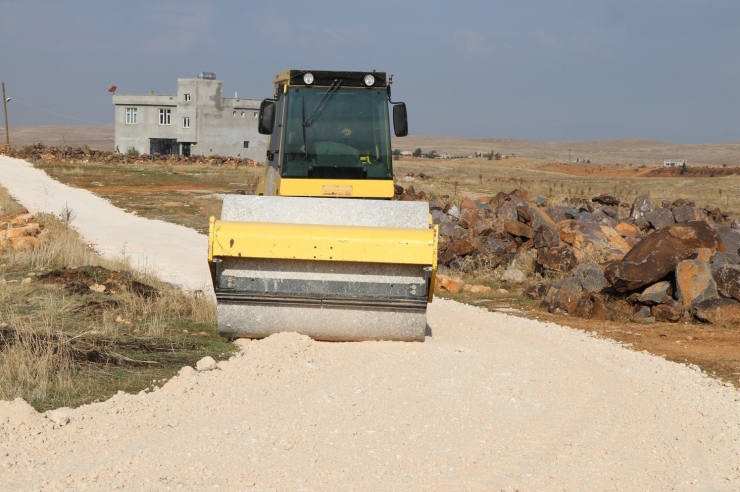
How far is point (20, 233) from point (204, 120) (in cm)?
5731

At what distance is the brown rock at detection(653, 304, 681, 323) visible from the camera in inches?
462

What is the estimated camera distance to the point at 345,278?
8312 mm

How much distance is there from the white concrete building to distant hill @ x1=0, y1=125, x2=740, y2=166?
61.6 m

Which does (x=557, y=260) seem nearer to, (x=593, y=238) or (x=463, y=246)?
(x=593, y=238)

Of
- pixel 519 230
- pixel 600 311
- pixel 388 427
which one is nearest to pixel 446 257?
pixel 519 230

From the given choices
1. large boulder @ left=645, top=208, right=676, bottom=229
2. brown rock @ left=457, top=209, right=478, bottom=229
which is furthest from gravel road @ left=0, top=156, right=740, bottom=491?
large boulder @ left=645, top=208, right=676, bottom=229

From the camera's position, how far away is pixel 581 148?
556ft

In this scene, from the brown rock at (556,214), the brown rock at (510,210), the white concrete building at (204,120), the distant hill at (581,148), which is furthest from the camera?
the distant hill at (581,148)

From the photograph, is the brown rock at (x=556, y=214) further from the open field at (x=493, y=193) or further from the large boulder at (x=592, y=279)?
the large boulder at (x=592, y=279)

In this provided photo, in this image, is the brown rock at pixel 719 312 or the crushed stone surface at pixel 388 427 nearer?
the crushed stone surface at pixel 388 427

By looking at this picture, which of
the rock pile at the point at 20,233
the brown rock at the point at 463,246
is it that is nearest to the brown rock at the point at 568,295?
the brown rock at the point at 463,246

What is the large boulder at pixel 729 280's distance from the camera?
11.7 m

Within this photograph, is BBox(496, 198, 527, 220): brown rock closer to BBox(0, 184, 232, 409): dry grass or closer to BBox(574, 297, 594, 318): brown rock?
BBox(574, 297, 594, 318): brown rock

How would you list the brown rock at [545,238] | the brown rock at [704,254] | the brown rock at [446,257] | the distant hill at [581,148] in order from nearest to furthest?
the brown rock at [704,254]
the brown rock at [545,238]
the brown rock at [446,257]
the distant hill at [581,148]
